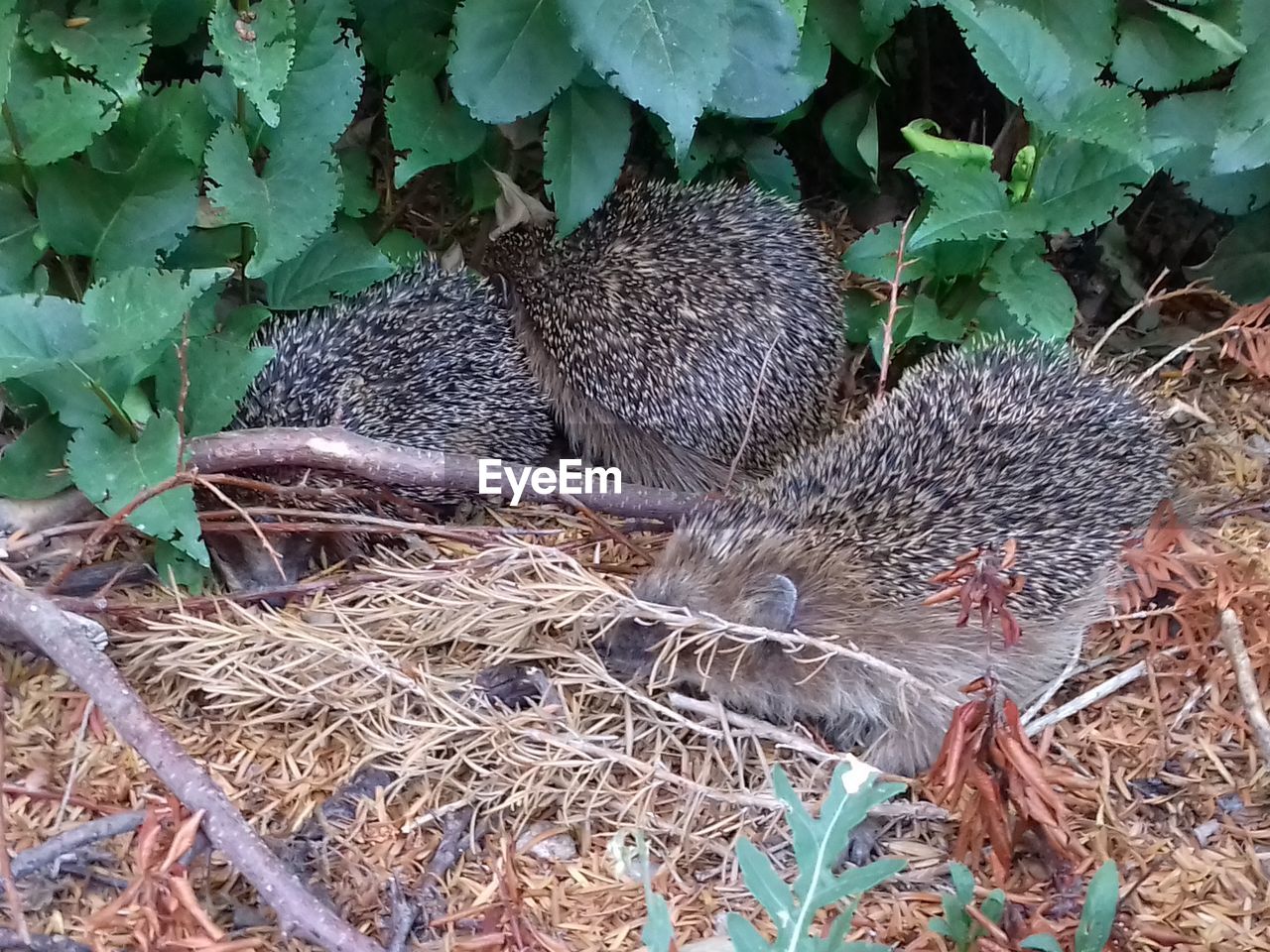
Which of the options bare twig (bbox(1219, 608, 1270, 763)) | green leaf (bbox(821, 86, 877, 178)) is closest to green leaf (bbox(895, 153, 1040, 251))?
green leaf (bbox(821, 86, 877, 178))

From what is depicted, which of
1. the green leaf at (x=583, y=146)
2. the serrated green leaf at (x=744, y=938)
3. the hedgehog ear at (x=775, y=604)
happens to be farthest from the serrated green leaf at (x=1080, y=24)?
the serrated green leaf at (x=744, y=938)

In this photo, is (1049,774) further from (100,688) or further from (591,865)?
(100,688)

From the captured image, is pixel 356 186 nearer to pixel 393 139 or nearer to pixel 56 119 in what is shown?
pixel 393 139

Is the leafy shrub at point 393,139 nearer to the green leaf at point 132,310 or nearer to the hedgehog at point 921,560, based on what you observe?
the green leaf at point 132,310

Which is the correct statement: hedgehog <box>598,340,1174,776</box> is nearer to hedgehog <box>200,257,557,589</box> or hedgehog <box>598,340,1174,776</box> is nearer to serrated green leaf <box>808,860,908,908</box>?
hedgehog <box>200,257,557,589</box>

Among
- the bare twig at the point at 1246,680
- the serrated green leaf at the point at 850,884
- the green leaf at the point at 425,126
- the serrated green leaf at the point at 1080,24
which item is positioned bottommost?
the bare twig at the point at 1246,680
